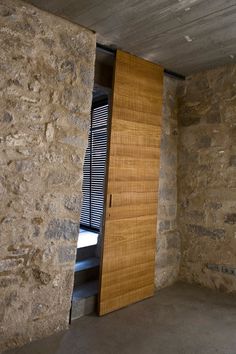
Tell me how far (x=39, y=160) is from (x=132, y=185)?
1.00 m

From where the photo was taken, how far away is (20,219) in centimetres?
207

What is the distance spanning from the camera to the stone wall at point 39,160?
79.4 inches

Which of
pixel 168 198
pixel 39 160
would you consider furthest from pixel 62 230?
pixel 168 198

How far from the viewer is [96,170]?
4.41m

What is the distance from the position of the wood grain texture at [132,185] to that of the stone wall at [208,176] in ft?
1.91

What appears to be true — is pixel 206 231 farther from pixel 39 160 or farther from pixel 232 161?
pixel 39 160

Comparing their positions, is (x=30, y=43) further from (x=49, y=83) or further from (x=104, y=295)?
(x=104, y=295)

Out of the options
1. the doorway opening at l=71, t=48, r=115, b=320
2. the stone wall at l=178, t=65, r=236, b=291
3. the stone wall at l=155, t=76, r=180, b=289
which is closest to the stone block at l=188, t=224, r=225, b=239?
the stone wall at l=178, t=65, r=236, b=291

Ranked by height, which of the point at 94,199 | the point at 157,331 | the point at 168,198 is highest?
the point at 168,198

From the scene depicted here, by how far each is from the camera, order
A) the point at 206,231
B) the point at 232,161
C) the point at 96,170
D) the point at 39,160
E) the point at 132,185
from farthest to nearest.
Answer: the point at 96,170 < the point at 206,231 < the point at 232,161 < the point at 132,185 < the point at 39,160

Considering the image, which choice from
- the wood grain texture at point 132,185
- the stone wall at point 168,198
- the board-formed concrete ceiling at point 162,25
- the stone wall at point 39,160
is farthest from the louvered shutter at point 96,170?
the stone wall at point 39,160

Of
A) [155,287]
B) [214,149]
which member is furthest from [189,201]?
[155,287]

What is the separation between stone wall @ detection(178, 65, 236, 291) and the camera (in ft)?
10.3

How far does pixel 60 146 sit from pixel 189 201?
1.84 metres
